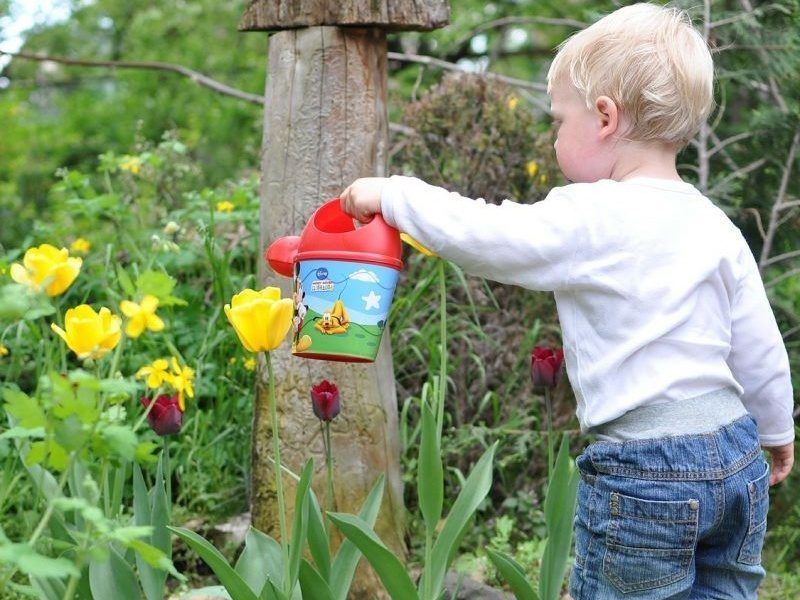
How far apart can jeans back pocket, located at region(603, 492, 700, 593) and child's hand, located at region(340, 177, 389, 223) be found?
62 centimetres

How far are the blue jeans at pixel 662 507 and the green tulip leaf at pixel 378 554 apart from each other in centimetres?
32

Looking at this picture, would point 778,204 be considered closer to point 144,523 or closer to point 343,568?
point 343,568

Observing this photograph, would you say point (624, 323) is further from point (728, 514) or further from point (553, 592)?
point (553, 592)

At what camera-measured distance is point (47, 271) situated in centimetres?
158

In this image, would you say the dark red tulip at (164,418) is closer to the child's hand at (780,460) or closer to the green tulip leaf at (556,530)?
the green tulip leaf at (556,530)

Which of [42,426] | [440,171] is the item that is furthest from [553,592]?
[440,171]

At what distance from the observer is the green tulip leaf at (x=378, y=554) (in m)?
2.00

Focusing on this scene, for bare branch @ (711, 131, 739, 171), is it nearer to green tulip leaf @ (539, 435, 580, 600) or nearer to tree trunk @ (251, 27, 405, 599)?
tree trunk @ (251, 27, 405, 599)

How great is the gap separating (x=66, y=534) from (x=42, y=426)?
2.60 feet

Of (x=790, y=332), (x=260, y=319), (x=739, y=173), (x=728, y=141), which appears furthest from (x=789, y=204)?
(x=260, y=319)


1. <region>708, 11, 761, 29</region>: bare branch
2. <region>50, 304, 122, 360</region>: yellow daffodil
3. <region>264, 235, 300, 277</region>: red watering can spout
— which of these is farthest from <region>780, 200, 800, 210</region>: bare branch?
<region>50, 304, 122, 360</region>: yellow daffodil

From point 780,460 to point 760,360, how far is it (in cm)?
29

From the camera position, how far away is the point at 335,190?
9.18 ft

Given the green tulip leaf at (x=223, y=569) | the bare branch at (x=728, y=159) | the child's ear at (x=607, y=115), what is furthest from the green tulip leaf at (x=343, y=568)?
the bare branch at (x=728, y=159)
